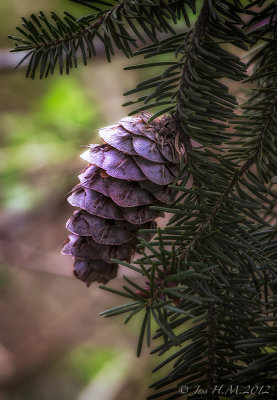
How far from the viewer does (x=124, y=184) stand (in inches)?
14.3

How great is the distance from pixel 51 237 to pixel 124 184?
164 centimetres

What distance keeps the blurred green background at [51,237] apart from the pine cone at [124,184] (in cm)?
75

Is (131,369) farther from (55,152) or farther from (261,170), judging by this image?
(261,170)

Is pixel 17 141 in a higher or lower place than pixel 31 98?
lower

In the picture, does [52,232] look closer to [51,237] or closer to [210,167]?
[51,237]

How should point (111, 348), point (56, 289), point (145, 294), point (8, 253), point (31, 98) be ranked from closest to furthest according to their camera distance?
point (145, 294)
point (8, 253)
point (111, 348)
point (31, 98)
point (56, 289)

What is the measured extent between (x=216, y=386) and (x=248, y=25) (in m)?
0.34

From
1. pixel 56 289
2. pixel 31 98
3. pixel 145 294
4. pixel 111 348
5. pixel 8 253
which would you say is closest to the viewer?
pixel 145 294

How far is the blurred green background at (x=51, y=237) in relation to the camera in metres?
1.34

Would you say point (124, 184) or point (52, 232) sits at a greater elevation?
point (52, 232)

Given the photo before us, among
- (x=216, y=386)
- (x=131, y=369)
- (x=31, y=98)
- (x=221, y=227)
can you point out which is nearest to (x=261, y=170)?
(x=221, y=227)

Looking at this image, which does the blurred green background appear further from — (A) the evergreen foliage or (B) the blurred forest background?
(A) the evergreen foliage

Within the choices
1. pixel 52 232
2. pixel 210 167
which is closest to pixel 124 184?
pixel 210 167

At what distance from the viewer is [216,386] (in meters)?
0.34
